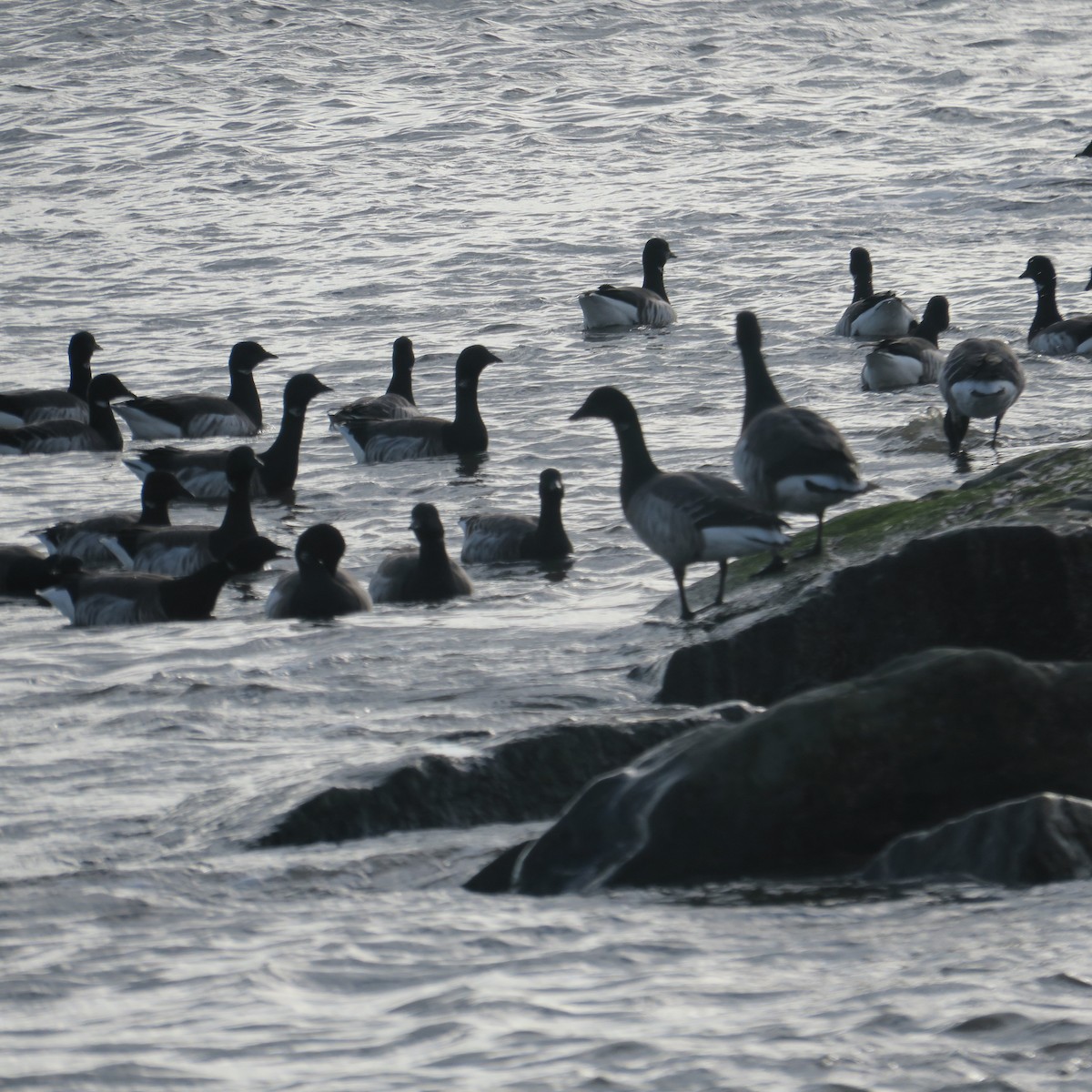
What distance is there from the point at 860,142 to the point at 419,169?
26.9 feet

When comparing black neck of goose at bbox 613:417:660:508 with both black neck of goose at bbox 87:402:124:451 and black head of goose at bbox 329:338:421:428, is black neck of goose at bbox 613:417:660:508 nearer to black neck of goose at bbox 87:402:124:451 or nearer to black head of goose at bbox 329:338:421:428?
black head of goose at bbox 329:338:421:428

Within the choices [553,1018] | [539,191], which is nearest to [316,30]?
[539,191]

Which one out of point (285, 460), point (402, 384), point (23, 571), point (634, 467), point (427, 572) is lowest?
point (427, 572)

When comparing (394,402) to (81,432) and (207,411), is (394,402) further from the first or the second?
(81,432)

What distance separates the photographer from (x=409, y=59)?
44.1 metres

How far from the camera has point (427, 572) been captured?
12141mm

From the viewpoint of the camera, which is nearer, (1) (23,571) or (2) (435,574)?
(2) (435,574)

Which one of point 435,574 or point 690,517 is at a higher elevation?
point 690,517

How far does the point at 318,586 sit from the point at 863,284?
43.5ft

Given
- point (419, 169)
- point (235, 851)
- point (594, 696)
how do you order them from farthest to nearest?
point (419, 169), point (594, 696), point (235, 851)

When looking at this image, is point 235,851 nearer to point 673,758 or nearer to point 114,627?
point 673,758

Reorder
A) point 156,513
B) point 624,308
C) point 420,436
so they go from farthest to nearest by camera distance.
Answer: point 624,308, point 420,436, point 156,513

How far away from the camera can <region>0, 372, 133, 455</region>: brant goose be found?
1847cm

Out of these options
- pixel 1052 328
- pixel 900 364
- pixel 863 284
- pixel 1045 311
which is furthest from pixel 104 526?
pixel 863 284
